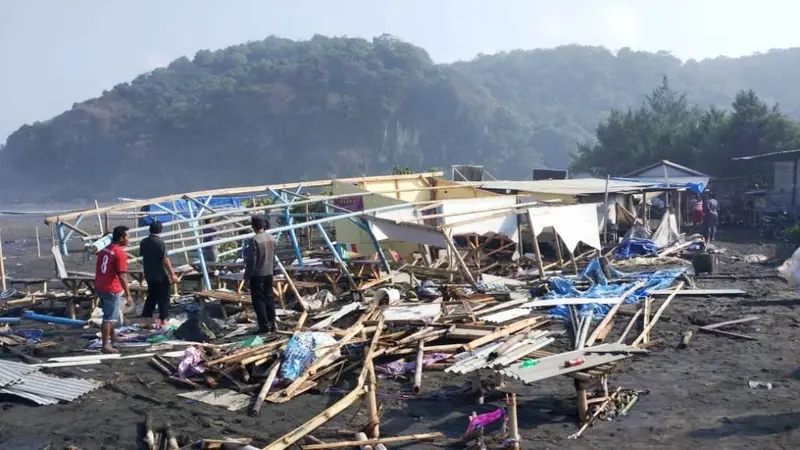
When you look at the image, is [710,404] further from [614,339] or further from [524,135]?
[524,135]

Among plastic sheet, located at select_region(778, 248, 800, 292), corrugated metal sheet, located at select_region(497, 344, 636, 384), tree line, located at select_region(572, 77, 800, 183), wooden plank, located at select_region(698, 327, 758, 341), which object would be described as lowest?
wooden plank, located at select_region(698, 327, 758, 341)

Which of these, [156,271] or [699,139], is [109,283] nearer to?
[156,271]

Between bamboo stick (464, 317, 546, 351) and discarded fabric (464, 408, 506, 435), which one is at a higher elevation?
bamboo stick (464, 317, 546, 351)

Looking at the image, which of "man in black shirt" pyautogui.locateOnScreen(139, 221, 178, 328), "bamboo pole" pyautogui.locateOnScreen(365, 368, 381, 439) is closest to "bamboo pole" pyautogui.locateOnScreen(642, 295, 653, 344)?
"bamboo pole" pyautogui.locateOnScreen(365, 368, 381, 439)

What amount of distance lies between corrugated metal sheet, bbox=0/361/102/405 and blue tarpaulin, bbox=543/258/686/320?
6.37 meters

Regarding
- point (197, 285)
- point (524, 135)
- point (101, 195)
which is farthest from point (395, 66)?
point (197, 285)

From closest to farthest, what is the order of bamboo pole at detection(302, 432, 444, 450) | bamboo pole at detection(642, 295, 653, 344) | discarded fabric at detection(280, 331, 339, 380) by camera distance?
bamboo pole at detection(302, 432, 444, 450) → discarded fabric at detection(280, 331, 339, 380) → bamboo pole at detection(642, 295, 653, 344)

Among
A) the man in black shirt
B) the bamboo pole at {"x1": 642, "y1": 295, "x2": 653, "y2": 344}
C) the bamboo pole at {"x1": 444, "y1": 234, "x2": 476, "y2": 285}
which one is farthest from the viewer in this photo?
the bamboo pole at {"x1": 444, "y1": 234, "x2": 476, "y2": 285}

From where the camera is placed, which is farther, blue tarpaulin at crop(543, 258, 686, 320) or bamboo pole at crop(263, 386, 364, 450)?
blue tarpaulin at crop(543, 258, 686, 320)

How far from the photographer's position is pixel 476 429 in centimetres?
657

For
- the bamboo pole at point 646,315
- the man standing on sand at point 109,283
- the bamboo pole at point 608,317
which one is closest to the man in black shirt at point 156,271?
the man standing on sand at point 109,283

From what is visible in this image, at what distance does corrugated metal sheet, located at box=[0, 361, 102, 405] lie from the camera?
7770mm

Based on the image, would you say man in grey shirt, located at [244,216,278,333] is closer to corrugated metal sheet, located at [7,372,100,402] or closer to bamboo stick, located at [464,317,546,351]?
corrugated metal sheet, located at [7,372,100,402]

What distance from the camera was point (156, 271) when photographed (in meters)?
10.7
